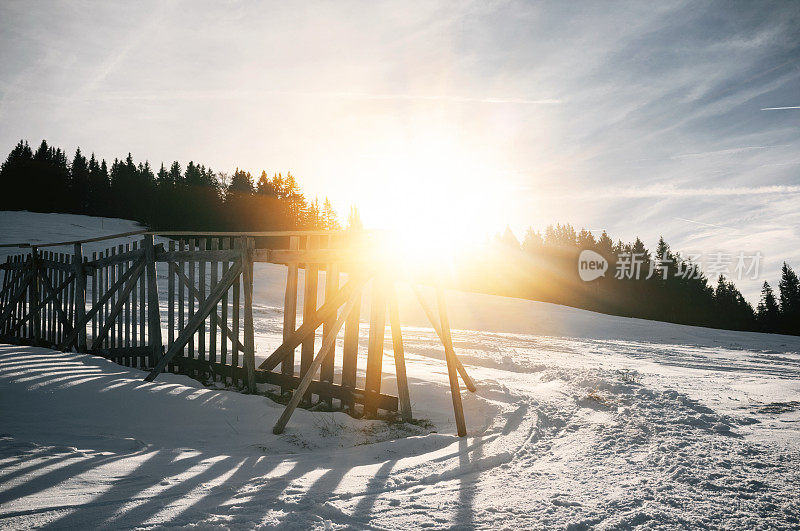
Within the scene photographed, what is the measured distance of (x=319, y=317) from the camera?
6.36m

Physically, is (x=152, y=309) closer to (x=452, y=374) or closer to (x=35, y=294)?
(x=452, y=374)

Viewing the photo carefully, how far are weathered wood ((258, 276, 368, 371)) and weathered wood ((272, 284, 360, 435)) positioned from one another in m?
0.12

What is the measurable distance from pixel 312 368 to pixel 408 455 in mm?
1659

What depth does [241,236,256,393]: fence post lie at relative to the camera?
7008mm

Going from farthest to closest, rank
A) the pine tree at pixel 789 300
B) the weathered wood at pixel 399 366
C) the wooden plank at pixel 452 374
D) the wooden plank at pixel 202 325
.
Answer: the pine tree at pixel 789 300, the wooden plank at pixel 202 325, the weathered wood at pixel 399 366, the wooden plank at pixel 452 374

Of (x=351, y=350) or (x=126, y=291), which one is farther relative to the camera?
(x=126, y=291)

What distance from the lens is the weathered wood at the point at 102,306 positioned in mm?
9198

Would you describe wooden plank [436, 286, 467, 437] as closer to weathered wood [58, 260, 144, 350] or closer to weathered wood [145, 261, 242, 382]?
weathered wood [145, 261, 242, 382]

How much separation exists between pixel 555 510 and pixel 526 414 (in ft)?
9.64

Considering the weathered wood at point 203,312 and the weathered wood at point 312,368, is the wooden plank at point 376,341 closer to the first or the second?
the weathered wood at point 312,368

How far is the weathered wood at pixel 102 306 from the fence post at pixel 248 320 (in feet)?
9.50

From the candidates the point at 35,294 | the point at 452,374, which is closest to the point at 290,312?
the point at 452,374

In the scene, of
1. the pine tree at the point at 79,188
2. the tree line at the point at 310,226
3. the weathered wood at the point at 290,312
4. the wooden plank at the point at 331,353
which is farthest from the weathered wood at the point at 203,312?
the pine tree at the point at 79,188

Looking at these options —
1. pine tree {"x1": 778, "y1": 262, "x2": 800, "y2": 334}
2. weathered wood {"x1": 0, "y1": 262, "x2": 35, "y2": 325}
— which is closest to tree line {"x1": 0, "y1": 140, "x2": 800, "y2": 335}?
pine tree {"x1": 778, "y1": 262, "x2": 800, "y2": 334}
